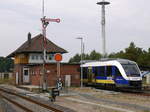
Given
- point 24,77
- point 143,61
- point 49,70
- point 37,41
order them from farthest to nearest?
1. point 143,61
2. point 37,41
3. point 24,77
4. point 49,70

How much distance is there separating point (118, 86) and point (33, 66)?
77.1ft

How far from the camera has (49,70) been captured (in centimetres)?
4788

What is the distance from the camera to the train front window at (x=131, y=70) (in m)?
34.8

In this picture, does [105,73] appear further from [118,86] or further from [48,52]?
[48,52]

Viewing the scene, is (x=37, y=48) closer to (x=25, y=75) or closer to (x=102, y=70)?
(x=25, y=75)

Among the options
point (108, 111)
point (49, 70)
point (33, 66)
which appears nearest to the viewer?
point (108, 111)

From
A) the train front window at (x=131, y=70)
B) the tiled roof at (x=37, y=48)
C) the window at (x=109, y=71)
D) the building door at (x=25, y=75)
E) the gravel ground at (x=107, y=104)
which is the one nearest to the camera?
the gravel ground at (x=107, y=104)

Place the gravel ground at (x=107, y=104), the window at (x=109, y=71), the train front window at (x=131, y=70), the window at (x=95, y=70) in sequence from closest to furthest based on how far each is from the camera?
the gravel ground at (x=107, y=104) → the train front window at (x=131, y=70) → the window at (x=109, y=71) → the window at (x=95, y=70)

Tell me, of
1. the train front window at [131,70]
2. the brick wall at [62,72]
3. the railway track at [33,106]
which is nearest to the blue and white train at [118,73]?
the train front window at [131,70]

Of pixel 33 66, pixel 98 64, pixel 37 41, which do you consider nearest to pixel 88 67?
pixel 98 64

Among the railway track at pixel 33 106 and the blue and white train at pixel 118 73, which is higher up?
the blue and white train at pixel 118 73

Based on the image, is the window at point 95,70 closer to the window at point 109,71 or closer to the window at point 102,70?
the window at point 102,70

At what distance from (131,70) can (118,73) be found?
3.89 ft

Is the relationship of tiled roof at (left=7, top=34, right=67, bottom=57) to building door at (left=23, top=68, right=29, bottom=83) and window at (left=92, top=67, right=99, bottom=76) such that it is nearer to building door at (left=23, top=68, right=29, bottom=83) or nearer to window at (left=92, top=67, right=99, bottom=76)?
building door at (left=23, top=68, right=29, bottom=83)
